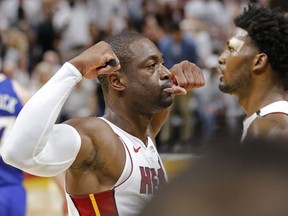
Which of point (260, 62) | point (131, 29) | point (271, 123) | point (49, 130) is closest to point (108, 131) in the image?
point (49, 130)

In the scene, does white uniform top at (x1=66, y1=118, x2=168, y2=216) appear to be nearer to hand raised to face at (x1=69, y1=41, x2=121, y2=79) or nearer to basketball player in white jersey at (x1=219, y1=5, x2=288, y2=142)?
hand raised to face at (x1=69, y1=41, x2=121, y2=79)

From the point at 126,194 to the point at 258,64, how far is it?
1.12 m

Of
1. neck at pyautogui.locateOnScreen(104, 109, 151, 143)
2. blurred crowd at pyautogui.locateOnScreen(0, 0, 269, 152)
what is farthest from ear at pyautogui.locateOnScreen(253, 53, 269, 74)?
blurred crowd at pyautogui.locateOnScreen(0, 0, 269, 152)

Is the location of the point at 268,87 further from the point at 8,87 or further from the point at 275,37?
the point at 8,87

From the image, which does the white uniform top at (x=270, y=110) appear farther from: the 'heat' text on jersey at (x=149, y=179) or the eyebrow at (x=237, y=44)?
the 'heat' text on jersey at (x=149, y=179)

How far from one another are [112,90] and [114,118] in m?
0.13

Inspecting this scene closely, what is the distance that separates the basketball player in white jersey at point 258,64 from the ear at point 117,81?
687 mm

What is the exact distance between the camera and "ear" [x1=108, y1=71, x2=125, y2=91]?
10.9 ft

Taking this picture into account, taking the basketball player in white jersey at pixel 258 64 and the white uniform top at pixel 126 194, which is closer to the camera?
the white uniform top at pixel 126 194

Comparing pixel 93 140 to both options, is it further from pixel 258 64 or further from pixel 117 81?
pixel 258 64

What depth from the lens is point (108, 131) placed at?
9.94ft

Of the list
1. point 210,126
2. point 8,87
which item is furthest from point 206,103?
point 8,87

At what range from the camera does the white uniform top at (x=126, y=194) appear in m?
3.03

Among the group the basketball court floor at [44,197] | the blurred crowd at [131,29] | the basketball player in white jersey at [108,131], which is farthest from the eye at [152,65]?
the blurred crowd at [131,29]
